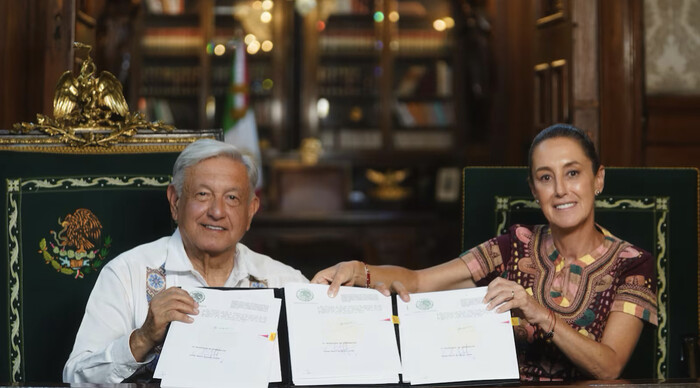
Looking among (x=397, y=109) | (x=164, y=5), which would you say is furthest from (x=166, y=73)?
(x=397, y=109)

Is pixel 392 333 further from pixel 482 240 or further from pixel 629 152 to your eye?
pixel 629 152

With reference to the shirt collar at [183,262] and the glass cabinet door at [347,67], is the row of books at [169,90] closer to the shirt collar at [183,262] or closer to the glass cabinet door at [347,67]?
the glass cabinet door at [347,67]

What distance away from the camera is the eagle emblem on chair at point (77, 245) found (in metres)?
2.08

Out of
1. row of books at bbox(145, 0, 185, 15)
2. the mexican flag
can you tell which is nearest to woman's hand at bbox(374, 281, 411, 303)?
the mexican flag

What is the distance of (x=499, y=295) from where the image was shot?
1.50 metres

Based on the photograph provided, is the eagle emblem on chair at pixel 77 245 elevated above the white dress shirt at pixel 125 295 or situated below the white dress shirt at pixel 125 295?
above

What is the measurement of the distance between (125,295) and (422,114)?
202 inches

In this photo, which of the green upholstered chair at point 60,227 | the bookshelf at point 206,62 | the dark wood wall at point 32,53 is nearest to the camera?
the green upholstered chair at point 60,227

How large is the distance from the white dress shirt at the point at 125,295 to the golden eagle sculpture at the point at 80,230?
27 centimetres

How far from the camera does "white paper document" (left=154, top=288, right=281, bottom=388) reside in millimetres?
1374

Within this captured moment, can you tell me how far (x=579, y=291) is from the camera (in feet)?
6.13

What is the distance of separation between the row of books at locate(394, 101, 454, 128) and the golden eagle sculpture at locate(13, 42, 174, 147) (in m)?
4.63

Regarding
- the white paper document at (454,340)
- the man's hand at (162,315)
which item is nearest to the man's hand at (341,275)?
the white paper document at (454,340)

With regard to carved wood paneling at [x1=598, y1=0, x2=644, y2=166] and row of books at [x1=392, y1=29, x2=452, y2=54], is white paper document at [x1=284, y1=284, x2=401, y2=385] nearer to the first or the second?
carved wood paneling at [x1=598, y1=0, x2=644, y2=166]
